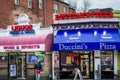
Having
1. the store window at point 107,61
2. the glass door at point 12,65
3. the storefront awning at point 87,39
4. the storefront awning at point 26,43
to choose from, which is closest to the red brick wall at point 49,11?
the glass door at point 12,65

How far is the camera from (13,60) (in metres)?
33.2

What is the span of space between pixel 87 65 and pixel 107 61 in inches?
74.7

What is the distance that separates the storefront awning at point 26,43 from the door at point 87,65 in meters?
3.29

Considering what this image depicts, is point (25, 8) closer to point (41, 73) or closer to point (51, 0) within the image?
point (51, 0)

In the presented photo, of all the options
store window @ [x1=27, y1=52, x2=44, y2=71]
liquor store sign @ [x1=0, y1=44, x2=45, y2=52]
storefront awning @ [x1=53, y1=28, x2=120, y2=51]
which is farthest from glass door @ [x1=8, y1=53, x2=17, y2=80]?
storefront awning @ [x1=53, y1=28, x2=120, y2=51]

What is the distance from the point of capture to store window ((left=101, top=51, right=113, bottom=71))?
29.8 m

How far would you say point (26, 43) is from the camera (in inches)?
1217

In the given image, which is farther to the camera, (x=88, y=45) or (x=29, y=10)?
(x=29, y=10)

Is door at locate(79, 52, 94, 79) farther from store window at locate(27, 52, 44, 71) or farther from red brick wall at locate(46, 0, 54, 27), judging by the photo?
red brick wall at locate(46, 0, 54, 27)

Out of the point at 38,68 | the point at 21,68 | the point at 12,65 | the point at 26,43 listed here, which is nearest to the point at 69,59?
the point at 38,68

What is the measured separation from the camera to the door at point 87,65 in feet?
98.5

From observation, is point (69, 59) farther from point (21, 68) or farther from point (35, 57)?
point (21, 68)

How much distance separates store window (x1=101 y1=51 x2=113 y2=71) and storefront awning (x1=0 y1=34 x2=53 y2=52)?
16.2ft

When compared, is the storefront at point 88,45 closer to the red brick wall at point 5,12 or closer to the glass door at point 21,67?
the glass door at point 21,67
